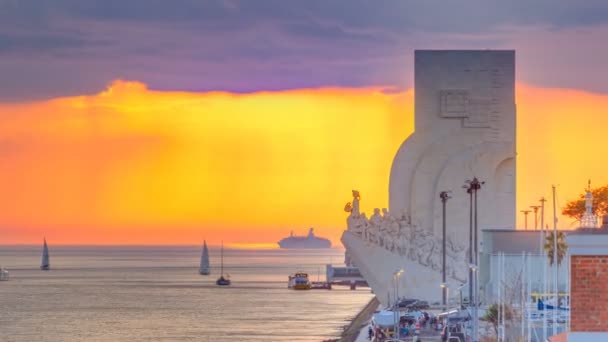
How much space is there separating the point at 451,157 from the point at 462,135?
1.22 m

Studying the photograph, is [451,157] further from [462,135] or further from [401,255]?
[401,255]

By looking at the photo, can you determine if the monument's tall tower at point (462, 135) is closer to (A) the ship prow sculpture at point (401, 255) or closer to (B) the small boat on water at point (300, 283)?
(A) the ship prow sculpture at point (401, 255)

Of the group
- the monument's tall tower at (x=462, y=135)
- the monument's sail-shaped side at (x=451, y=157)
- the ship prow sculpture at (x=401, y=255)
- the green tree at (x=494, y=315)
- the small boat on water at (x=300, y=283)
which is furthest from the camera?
the small boat on water at (x=300, y=283)

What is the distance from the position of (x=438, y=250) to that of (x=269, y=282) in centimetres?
10616

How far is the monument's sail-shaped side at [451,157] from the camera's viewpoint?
8238 cm

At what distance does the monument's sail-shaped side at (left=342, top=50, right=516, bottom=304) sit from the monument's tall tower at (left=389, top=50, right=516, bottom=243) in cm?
5

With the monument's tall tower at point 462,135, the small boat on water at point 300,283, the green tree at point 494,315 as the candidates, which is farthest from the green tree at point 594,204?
the small boat on water at point 300,283

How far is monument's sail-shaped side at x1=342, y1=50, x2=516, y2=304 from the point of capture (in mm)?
82375

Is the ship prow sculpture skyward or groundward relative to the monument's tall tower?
groundward

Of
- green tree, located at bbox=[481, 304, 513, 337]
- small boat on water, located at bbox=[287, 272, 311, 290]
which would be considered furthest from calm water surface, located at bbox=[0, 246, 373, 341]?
green tree, located at bbox=[481, 304, 513, 337]

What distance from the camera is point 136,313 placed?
109 m

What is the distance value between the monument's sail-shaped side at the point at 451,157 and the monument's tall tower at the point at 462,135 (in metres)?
0.05

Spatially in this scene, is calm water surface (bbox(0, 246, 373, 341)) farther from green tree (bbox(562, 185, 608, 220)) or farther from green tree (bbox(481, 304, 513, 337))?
green tree (bbox(481, 304, 513, 337))

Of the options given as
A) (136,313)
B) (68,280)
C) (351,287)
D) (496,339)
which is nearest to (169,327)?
(136,313)
